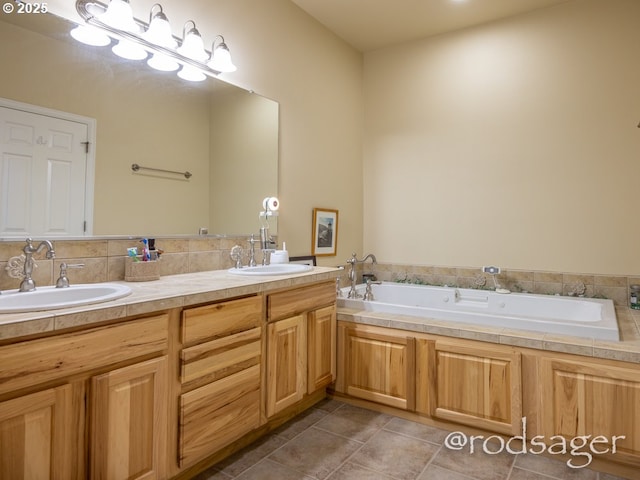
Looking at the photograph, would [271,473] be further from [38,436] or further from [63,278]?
[63,278]

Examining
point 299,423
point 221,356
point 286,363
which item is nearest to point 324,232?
point 286,363

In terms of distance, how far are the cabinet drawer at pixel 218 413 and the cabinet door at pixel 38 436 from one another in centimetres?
43

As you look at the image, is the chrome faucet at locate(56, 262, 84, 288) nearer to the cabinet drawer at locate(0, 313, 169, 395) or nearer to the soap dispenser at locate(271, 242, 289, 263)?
the cabinet drawer at locate(0, 313, 169, 395)

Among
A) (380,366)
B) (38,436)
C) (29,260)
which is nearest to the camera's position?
(38,436)

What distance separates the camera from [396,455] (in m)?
2.02

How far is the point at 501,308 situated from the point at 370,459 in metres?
1.61

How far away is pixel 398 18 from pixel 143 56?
2065 millimetres

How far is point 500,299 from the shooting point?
300 centimetres

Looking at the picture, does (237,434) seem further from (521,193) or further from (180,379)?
(521,193)

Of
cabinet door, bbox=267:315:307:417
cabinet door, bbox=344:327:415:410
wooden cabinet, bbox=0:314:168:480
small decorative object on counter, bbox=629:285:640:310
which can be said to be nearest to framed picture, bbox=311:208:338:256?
cabinet door, bbox=344:327:415:410

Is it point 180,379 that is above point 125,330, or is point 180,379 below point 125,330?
below

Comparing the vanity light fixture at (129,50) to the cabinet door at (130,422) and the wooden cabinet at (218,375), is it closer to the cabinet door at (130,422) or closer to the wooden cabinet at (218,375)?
the wooden cabinet at (218,375)

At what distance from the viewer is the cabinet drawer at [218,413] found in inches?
63.4

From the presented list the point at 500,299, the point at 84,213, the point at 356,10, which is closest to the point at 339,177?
the point at 356,10
